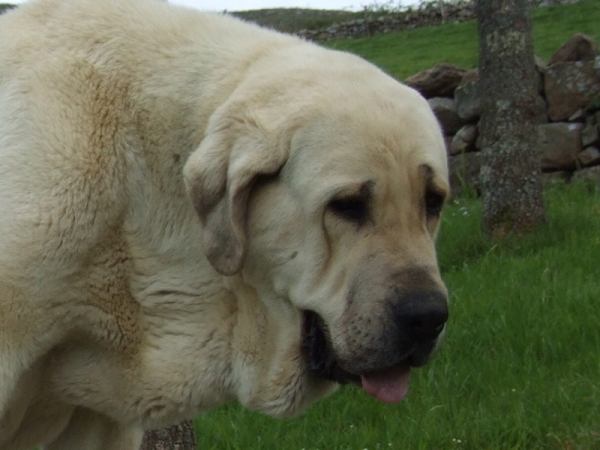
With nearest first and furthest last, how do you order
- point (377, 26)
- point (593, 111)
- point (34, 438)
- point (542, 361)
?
point (34, 438)
point (542, 361)
point (593, 111)
point (377, 26)

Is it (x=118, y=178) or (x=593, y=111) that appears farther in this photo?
(x=593, y=111)

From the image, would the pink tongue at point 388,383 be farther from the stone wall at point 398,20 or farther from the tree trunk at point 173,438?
the stone wall at point 398,20

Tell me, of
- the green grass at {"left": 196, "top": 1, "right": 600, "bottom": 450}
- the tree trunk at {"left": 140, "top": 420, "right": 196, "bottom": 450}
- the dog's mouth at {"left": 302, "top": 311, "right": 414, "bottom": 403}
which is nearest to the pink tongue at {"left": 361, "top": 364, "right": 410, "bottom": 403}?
the dog's mouth at {"left": 302, "top": 311, "right": 414, "bottom": 403}

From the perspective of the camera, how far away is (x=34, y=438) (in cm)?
359

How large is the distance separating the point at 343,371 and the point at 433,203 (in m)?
0.59

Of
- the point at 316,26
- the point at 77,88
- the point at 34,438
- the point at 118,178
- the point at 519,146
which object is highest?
the point at 77,88

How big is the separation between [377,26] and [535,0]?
14.1 feet

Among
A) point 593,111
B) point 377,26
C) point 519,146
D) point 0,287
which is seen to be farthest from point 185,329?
point 377,26

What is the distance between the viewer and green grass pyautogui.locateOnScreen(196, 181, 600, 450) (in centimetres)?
454

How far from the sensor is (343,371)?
314cm

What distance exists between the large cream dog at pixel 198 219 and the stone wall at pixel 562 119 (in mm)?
6714

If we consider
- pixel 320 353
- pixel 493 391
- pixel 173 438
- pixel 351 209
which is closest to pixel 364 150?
pixel 351 209

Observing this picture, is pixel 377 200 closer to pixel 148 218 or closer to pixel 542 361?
pixel 148 218

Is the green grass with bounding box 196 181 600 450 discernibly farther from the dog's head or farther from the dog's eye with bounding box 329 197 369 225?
the dog's eye with bounding box 329 197 369 225
